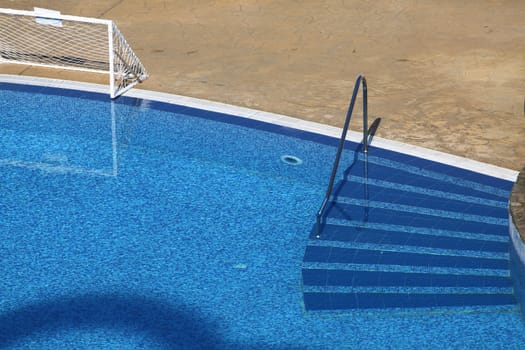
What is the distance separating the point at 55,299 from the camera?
22.9 feet

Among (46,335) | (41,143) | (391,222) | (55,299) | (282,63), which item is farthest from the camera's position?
(282,63)

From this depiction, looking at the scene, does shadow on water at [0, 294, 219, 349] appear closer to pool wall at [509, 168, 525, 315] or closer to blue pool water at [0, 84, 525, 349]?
blue pool water at [0, 84, 525, 349]

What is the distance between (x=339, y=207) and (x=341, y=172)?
2.60 ft

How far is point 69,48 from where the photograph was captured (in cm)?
1233

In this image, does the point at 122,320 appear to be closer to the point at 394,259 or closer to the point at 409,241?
the point at 394,259

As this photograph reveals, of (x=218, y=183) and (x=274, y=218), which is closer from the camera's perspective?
(x=274, y=218)

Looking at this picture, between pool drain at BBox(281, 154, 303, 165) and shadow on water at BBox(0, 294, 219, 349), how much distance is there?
295 centimetres

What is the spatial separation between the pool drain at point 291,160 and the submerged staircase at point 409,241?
592mm

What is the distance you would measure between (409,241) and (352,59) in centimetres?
491

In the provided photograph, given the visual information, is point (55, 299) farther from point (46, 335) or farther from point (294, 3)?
point (294, 3)

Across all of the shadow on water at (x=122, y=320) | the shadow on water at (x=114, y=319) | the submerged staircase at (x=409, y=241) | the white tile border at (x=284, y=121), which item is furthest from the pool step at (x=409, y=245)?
the shadow on water at (x=114, y=319)

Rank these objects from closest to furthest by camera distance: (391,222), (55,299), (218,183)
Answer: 1. (55,299)
2. (391,222)
3. (218,183)

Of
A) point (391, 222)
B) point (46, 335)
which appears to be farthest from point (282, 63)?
point (46, 335)

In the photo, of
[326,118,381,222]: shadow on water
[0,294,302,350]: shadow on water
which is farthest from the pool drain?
[0,294,302,350]: shadow on water
